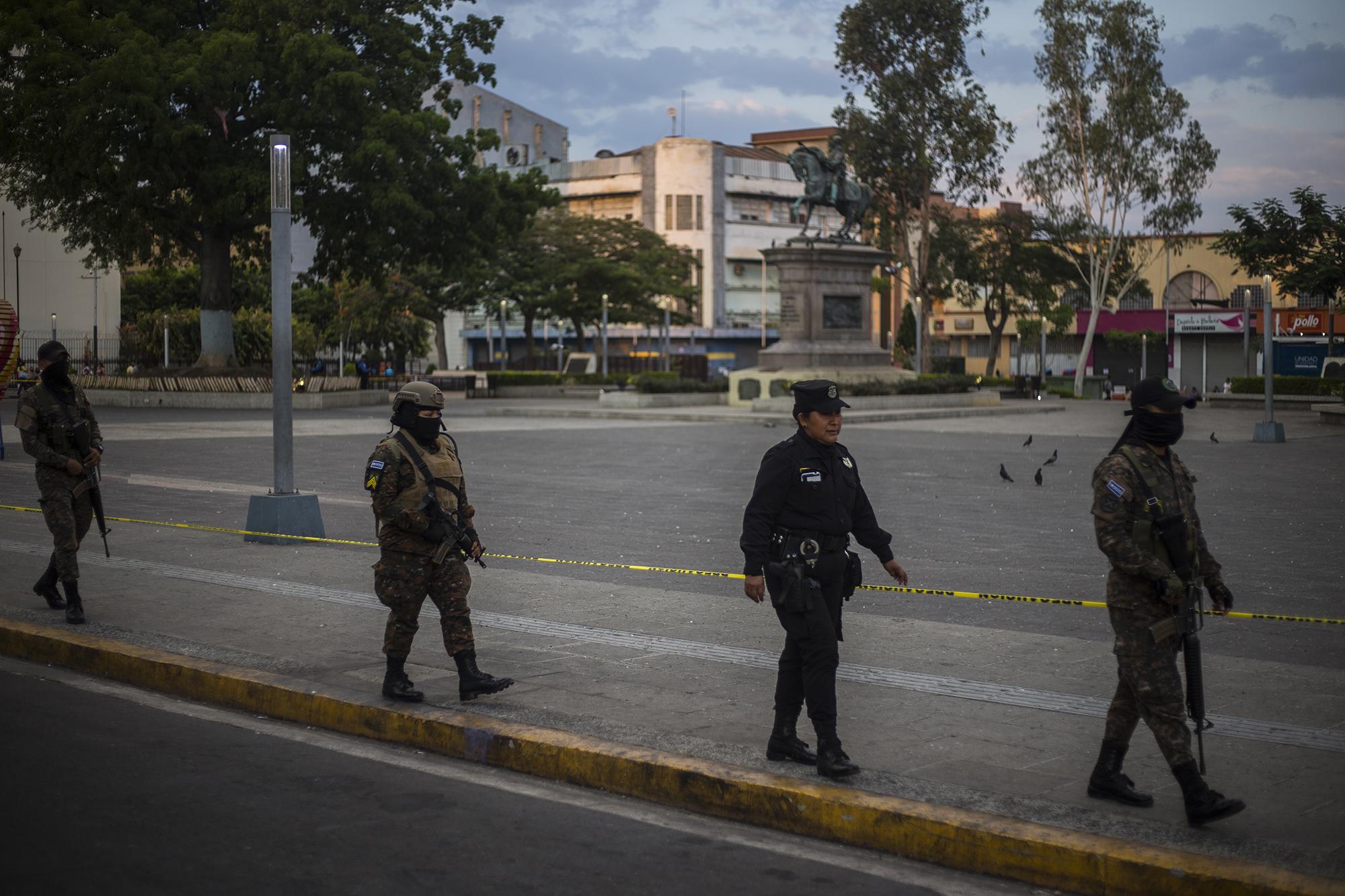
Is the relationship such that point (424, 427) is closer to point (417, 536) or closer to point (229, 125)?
point (417, 536)

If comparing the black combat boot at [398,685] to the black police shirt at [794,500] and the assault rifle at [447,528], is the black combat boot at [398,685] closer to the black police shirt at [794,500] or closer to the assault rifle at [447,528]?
the assault rifle at [447,528]

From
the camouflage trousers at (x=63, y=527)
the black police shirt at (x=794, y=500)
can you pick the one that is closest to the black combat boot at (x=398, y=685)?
the black police shirt at (x=794, y=500)

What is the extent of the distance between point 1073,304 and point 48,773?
7247 cm

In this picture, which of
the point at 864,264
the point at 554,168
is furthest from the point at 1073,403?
the point at 554,168

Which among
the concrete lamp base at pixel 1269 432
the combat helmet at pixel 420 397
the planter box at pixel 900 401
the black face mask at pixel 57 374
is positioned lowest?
the concrete lamp base at pixel 1269 432

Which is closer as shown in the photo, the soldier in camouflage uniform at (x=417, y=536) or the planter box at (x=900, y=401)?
the soldier in camouflage uniform at (x=417, y=536)

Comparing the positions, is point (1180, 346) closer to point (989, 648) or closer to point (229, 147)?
point (229, 147)

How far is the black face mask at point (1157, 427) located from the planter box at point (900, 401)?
2990cm

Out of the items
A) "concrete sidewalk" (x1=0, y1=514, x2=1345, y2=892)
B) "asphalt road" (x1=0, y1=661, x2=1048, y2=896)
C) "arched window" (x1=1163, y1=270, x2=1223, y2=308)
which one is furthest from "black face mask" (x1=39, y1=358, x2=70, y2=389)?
"arched window" (x1=1163, y1=270, x2=1223, y2=308)

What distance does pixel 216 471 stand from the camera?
66.5 ft

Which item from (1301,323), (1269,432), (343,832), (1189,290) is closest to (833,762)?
(343,832)

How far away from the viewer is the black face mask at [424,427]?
22.7 ft

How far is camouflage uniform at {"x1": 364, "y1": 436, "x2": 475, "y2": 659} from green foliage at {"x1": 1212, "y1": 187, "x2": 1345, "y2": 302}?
119 ft

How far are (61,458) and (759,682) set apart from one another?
4.59 metres
